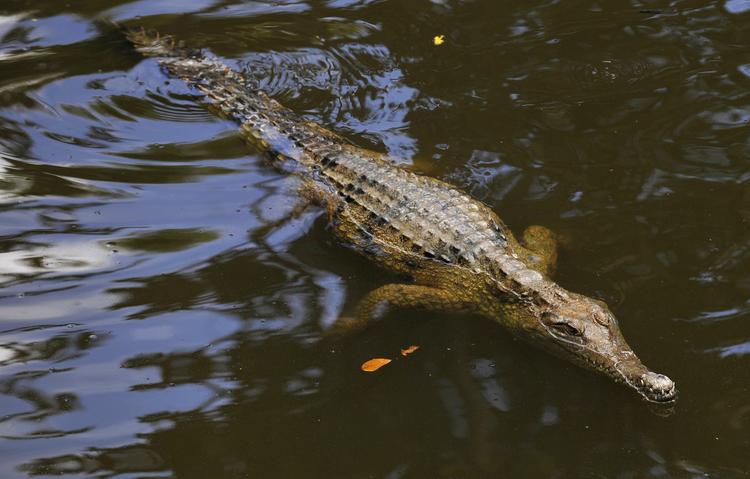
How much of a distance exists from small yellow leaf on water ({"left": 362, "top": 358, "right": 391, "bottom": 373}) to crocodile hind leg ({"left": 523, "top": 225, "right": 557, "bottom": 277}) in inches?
43.9

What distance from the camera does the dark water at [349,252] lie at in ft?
12.1

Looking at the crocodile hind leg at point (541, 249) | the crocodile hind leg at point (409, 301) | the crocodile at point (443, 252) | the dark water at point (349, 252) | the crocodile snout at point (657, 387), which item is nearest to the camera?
the crocodile snout at point (657, 387)

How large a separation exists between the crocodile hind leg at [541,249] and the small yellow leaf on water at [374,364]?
1.12 metres

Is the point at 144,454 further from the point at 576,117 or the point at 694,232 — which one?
the point at 576,117

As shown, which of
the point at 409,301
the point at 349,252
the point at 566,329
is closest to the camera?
the point at 566,329

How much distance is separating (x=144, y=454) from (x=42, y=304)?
4.35ft

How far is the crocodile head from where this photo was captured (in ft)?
12.0

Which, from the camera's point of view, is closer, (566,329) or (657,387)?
(657,387)

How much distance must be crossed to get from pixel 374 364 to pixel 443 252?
2.92ft

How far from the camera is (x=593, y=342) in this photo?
3.96 metres

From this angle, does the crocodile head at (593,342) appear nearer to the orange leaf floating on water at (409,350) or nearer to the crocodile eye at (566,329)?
the crocodile eye at (566,329)

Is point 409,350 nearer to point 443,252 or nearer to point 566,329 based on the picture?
point 443,252

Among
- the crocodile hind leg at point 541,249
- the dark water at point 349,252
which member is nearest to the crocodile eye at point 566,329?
the dark water at point 349,252

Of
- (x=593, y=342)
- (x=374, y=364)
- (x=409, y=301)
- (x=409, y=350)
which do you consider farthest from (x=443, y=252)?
(x=593, y=342)
